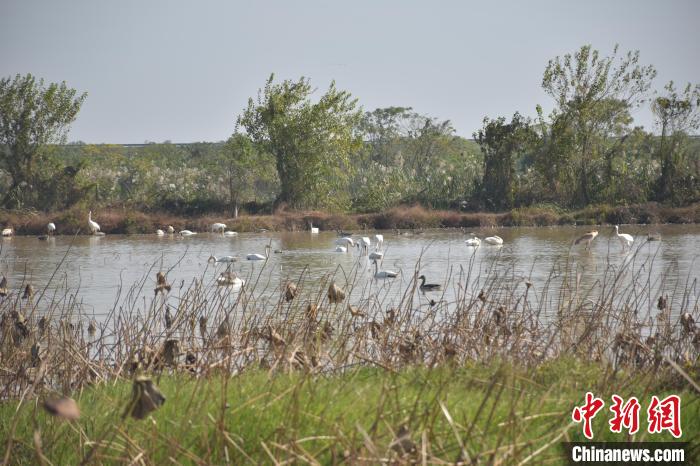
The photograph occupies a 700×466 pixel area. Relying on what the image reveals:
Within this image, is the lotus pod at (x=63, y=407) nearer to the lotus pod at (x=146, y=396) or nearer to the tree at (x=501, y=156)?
the lotus pod at (x=146, y=396)

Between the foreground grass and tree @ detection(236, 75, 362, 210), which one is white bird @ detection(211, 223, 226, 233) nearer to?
tree @ detection(236, 75, 362, 210)

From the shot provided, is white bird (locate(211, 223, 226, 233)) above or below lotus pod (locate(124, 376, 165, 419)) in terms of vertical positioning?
below

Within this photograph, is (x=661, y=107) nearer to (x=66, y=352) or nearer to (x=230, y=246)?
(x=230, y=246)

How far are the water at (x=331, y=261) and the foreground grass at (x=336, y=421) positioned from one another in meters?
5.25

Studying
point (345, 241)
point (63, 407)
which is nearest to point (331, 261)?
point (345, 241)

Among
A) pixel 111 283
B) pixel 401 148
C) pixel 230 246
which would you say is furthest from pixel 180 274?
pixel 401 148

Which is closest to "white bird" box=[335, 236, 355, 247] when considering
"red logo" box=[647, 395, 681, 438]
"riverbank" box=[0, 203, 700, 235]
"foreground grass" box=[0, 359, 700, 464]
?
"riverbank" box=[0, 203, 700, 235]

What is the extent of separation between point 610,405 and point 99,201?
41097mm

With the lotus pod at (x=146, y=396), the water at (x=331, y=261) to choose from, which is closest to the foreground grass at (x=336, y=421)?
the lotus pod at (x=146, y=396)

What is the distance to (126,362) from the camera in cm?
677

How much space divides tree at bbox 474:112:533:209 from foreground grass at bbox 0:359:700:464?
3498cm

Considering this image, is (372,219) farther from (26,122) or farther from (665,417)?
(665,417)

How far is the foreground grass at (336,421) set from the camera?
396 cm

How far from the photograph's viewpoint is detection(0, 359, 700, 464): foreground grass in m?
3.96
